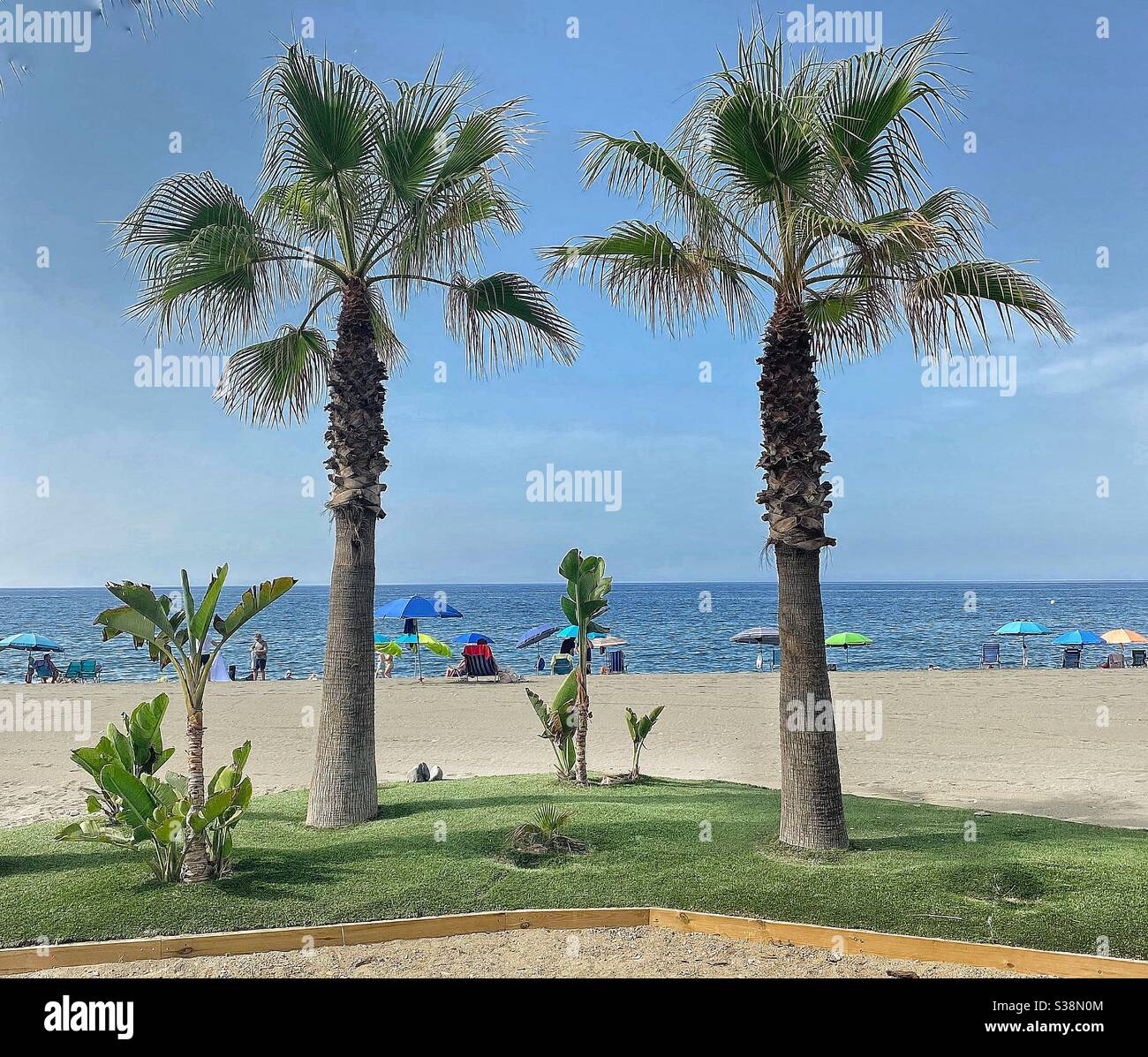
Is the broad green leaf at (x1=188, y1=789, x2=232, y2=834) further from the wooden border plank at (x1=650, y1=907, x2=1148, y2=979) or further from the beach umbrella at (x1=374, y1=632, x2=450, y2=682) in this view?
the beach umbrella at (x1=374, y1=632, x2=450, y2=682)

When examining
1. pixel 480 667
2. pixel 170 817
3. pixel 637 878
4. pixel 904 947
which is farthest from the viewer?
pixel 480 667

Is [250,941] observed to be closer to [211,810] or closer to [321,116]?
[211,810]

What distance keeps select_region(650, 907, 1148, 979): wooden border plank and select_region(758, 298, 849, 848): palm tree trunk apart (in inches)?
59.3

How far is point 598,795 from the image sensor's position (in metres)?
10.1

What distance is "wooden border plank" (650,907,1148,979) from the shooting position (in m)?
5.42

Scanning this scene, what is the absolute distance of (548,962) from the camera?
19.2ft

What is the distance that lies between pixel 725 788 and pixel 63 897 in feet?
23.8

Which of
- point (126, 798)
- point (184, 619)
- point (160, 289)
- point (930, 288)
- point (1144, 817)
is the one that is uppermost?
point (160, 289)

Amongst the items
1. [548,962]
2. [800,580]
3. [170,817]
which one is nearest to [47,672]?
[170,817]

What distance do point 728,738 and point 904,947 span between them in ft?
37.2

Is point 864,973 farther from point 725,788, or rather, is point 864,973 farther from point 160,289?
point 160,289

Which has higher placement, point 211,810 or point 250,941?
point 211,810

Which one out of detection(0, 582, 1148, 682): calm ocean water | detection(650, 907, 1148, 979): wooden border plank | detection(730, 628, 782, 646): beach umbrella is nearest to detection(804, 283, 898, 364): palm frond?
detection(650, 907, 1148, 979): wooden border plank
